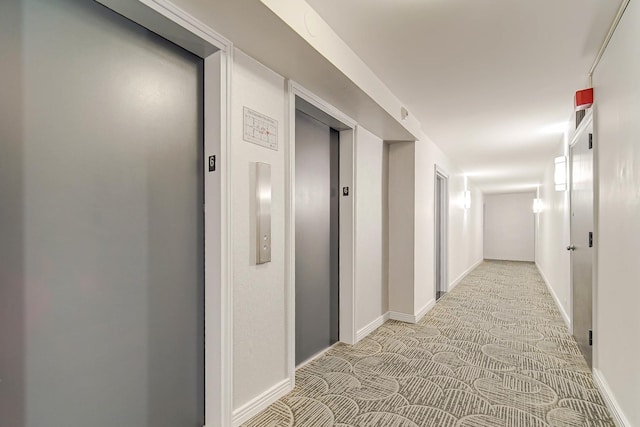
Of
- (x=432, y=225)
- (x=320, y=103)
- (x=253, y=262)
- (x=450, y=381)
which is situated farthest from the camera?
(x=432, y=225)

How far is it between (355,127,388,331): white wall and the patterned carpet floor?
1.00 ft

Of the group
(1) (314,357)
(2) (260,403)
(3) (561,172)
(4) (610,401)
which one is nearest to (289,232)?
(2) (260,403)

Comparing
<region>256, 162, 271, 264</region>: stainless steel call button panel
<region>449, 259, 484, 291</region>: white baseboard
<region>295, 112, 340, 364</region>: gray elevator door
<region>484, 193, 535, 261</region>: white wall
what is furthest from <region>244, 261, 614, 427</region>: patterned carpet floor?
<region>484, 193, 535, 261</region>: white wall

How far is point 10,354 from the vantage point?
122 centimetres

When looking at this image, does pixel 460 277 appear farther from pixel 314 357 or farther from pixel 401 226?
pixel 314 357

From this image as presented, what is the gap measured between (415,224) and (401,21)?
2.55 m

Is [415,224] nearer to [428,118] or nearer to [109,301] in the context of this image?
[428,118]

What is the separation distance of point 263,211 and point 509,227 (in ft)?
38.6

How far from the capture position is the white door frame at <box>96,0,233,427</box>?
1.88 metres

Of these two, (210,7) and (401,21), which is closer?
(210,7)

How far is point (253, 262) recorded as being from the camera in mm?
2113

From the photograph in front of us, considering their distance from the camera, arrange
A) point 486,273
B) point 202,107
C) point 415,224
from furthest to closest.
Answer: point 486,273 → point 415,224 → point 202,107

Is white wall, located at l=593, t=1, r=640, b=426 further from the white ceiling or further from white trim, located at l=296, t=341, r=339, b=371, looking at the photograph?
white trim, located at l=296, t=341, r=339, b=371

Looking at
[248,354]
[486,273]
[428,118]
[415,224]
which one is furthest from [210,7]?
[486,273]
